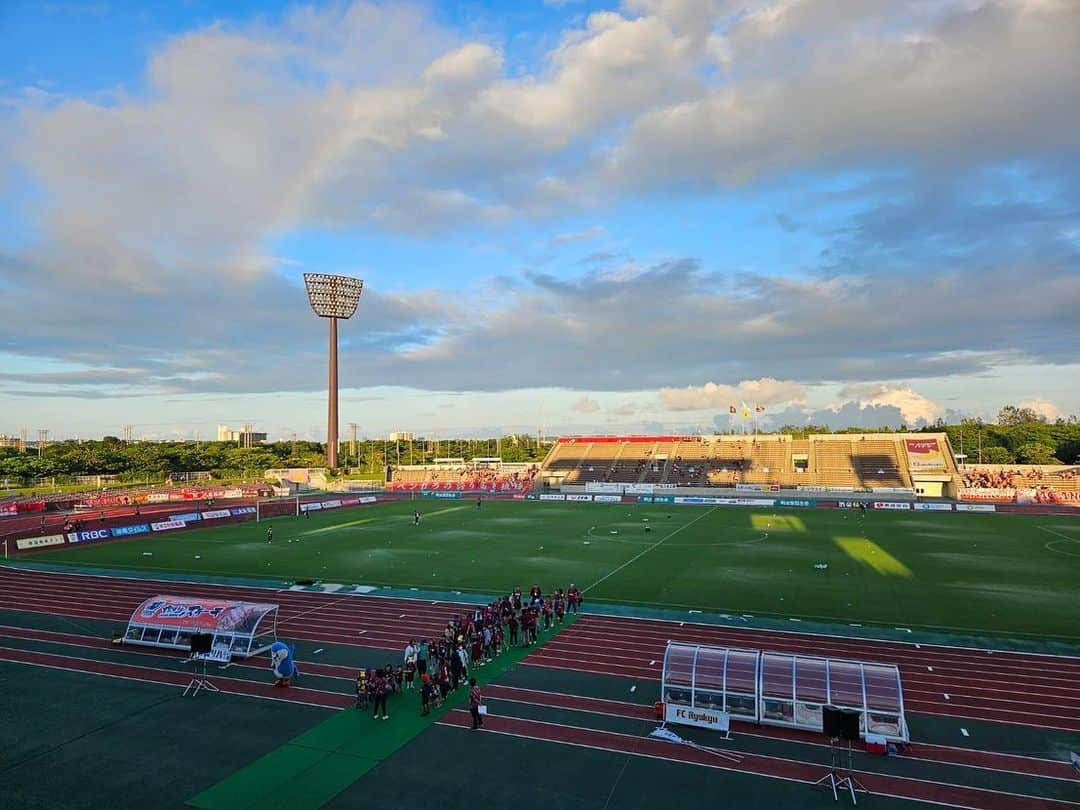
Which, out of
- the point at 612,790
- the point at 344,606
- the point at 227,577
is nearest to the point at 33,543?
the point at 227,577

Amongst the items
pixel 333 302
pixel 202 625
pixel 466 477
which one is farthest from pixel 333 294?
pixel 202 625

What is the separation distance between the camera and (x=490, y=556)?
4109 cm

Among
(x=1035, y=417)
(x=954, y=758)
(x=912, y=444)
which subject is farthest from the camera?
(x=1035, y=417)

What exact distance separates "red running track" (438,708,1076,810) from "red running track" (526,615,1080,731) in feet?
13.8

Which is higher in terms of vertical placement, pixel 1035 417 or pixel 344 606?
pixel 1035 417

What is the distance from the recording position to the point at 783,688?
16.5 metres

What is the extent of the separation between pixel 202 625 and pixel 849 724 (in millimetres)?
19376

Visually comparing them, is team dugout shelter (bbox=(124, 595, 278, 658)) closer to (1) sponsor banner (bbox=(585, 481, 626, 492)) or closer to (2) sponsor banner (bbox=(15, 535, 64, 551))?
(2) sponsor banner (bbox=(15, 535, 64, 551))

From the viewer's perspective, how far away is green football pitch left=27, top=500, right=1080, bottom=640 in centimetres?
2877

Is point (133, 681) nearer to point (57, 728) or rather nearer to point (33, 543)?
point (57, 728)

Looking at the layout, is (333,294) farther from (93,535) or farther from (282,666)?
(282,666)

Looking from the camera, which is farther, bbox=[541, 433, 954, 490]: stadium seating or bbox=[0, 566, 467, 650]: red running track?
bbox=[541, 433, 954, 490]: stadium seating

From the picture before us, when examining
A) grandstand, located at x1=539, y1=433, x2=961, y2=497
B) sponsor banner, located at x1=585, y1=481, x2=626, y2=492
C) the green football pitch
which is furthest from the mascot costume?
grandstand, located at x1=539, y1=433, x2=961, y2=497

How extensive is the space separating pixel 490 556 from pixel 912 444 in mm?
74087
